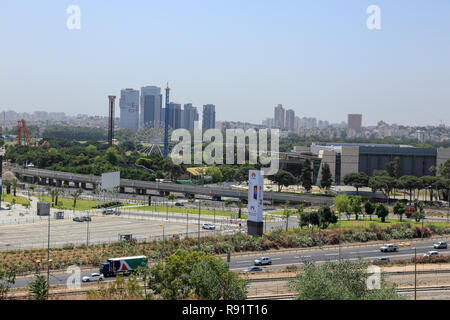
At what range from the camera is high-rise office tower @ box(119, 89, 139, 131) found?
194875 mm

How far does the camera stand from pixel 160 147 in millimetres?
85500

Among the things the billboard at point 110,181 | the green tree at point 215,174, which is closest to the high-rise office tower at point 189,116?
the green tree at point 215,174

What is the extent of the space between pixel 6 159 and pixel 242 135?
4791 cm

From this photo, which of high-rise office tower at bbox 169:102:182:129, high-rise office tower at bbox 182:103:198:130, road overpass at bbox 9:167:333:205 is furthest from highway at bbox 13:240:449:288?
high-rise office tower at bbox 182:103:198:130

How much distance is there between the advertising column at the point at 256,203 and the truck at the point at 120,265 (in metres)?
9.10

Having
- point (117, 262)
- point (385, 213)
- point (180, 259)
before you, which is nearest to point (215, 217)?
point (385, 213)

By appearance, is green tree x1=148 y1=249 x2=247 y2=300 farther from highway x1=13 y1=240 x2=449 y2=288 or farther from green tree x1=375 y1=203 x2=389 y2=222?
green tree x1=375 y1=203 x2=389 y2=222

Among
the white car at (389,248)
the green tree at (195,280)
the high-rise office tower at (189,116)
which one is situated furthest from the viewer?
the high-rise office tower at (189,116)

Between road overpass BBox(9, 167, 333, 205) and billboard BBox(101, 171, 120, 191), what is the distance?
4424mm

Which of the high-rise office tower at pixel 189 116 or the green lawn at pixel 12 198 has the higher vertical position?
the high-rise office tower at pixel 189 116

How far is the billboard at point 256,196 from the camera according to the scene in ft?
96.2

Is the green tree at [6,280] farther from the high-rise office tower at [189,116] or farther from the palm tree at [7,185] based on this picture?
the high-rise office tower at [189,116]

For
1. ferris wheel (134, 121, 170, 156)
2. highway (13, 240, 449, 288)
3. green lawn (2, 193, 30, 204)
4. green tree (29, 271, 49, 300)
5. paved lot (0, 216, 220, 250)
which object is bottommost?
paved lot (0, 216, 220, 250)

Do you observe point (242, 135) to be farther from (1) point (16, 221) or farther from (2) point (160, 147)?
(1) point (16, 221)
